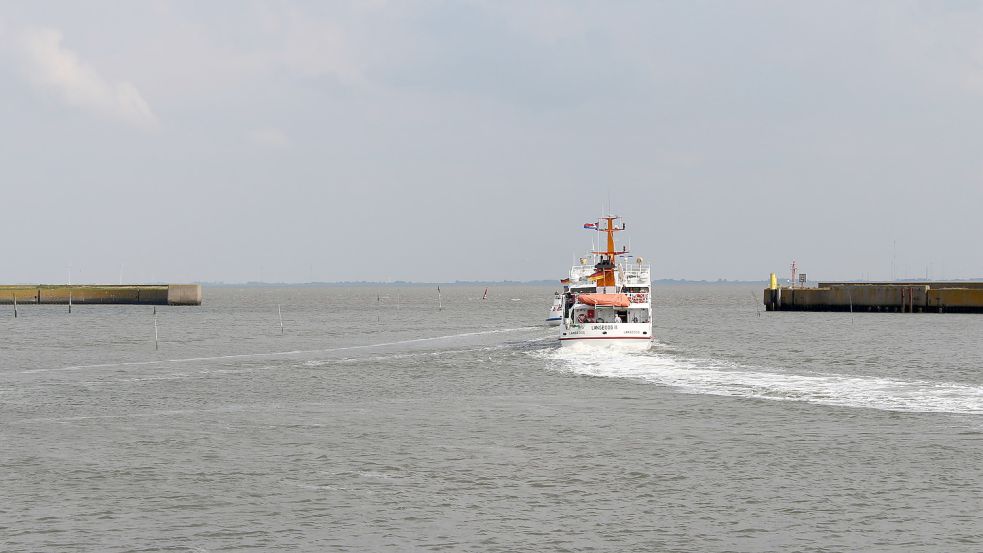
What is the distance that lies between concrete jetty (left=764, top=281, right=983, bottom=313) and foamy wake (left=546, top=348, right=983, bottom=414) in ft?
218

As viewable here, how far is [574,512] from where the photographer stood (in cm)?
1933

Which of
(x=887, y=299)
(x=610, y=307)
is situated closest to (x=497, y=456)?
(x=610, y=307)

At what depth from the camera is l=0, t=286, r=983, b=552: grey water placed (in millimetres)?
17906

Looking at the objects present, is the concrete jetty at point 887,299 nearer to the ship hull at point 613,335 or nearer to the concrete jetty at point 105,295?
the ship hull at point 613,335

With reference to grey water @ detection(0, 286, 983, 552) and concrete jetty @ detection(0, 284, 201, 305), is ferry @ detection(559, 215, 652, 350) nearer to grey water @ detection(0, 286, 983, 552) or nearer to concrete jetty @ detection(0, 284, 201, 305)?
grey water @ detection(0, 286, 983, 552)

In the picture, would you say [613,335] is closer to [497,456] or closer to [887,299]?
[497,456]

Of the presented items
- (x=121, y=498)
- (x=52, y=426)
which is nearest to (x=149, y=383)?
(x=52, y=426)

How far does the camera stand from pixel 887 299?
11638 cm

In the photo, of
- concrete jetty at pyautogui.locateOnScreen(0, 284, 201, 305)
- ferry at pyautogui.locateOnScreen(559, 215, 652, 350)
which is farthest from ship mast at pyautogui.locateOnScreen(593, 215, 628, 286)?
concrete jetty at pyautogui.locateOnScreen(0, 284, 201, 305)

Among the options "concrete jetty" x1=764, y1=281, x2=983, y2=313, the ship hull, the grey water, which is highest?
"concrete jetty" x1=764, y1=281, x2=983, y2=313

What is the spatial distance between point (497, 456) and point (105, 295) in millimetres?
164485

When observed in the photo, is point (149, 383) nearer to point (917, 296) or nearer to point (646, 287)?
point (646, 287)

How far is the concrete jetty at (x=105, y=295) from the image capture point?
17275 cm

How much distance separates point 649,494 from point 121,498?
10913 mm
